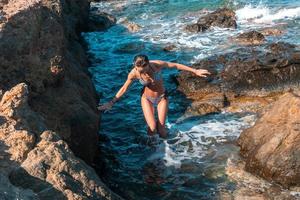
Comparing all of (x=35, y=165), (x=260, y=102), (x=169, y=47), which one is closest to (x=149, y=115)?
(x=260, y=102)

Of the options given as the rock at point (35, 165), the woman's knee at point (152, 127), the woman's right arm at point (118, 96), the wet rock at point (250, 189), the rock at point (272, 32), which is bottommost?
the wet rock at point (250, 189)

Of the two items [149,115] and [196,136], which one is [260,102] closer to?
[196,136]

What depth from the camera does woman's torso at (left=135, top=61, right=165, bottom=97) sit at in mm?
9789

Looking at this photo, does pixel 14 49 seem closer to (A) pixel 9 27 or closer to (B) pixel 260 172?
(A) pixel 9 27

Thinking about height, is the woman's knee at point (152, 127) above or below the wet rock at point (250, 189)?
above

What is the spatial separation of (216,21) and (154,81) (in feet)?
35.1

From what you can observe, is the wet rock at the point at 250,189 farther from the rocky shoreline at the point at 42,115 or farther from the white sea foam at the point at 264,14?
the white sea foam at the point at 264,14

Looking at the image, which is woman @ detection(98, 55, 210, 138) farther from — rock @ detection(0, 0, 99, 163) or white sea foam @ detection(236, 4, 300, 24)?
white sea foam @ detection(236, 4, 300, 24)

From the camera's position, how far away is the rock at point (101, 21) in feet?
72.5

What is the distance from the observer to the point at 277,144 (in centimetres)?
868

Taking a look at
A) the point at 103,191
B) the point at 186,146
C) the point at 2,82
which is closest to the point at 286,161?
the point at 186,146

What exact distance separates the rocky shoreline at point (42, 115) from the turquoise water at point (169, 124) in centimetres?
108

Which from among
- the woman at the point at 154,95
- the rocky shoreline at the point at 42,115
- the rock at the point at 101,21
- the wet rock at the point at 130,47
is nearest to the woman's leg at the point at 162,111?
the woman at the point at 154,95

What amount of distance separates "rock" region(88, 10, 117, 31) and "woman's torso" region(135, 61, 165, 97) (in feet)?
40.5
